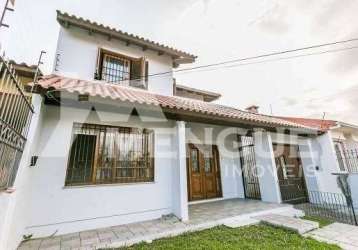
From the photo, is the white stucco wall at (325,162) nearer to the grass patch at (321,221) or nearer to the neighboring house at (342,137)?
the neighboring house at (342,137)

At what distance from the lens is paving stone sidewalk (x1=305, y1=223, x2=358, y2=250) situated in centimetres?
451

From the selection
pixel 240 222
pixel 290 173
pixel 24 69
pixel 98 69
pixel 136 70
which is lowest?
pixel 240 222

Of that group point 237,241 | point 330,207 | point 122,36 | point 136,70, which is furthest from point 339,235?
point 122,36

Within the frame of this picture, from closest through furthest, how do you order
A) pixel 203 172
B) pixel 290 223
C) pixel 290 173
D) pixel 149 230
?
pixel 149 230 < pixel 290 223 < pixel 203 172 < pixel 290 173

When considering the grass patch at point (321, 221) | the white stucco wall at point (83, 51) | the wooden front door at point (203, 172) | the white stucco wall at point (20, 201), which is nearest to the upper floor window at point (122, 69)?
the white stucco wall at point (83, 51)

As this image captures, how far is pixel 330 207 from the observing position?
28.5ft

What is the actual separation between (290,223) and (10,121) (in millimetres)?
7439

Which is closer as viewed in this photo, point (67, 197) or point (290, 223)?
point (67, 197)

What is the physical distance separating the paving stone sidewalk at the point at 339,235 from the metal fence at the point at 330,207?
106 cm

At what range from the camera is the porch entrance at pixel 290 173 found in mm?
9312

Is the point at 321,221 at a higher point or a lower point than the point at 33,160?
lower

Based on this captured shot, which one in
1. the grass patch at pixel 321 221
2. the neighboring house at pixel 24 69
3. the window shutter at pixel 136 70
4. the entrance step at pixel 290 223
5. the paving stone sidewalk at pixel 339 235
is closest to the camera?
the paving stone sidewalk at pixel 339 235

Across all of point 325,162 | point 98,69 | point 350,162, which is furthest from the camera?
point 325,162

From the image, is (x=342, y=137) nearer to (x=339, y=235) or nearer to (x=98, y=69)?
(x=339, y=235)
